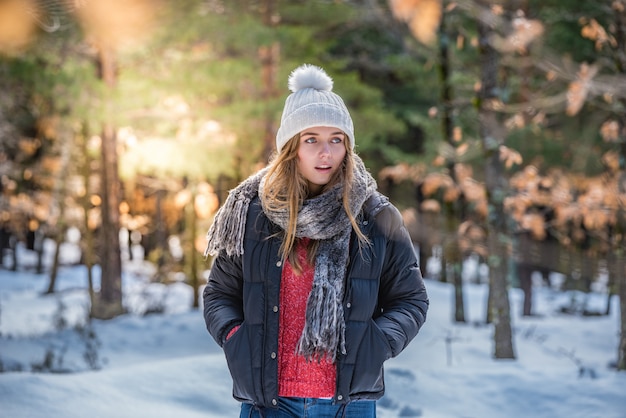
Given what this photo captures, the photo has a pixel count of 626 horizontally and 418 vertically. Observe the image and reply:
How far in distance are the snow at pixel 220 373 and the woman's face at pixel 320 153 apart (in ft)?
10.7

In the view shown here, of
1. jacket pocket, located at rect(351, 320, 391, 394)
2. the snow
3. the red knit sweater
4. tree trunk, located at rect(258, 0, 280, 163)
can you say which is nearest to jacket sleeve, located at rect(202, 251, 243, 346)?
the red knit sweater

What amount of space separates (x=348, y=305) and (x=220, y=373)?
4.38 metres

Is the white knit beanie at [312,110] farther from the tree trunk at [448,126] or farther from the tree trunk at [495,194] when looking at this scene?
the tree trunk at [448,126]

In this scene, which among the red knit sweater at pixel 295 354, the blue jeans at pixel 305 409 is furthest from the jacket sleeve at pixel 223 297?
the blue jeans at pixel 305 409

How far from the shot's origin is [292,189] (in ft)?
8.70

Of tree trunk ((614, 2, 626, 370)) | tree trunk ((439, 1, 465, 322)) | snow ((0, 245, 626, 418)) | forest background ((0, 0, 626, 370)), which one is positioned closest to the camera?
snow ((0, 245, 626, 418))

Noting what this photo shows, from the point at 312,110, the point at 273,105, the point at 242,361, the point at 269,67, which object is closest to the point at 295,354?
the point at 242,361

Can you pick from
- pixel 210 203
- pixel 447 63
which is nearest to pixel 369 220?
pixel 447 63

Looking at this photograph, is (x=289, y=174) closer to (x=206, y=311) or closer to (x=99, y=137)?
(x=206, y=311)

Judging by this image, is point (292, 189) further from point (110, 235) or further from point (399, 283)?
point (110, 235)

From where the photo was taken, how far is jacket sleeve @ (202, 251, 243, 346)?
266 centimetres

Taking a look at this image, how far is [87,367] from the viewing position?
29.4ft

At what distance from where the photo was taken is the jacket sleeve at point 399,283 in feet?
8.68

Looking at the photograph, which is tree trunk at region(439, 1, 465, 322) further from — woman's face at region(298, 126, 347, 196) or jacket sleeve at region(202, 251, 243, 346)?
jacket sleeve at region(202, 251, 243, 346)
